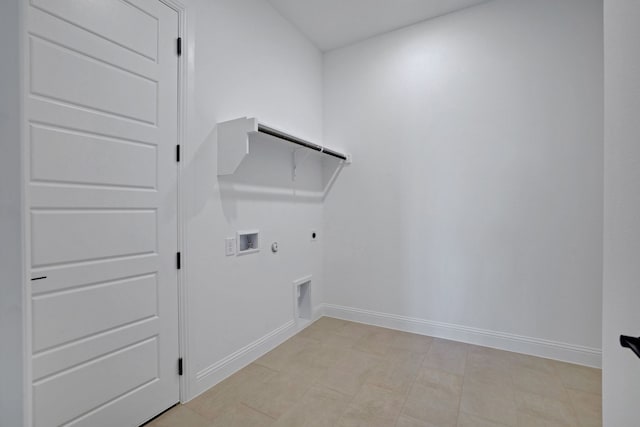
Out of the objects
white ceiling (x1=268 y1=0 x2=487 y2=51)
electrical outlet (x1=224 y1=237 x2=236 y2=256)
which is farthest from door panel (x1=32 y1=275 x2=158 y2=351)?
white ceiling (x1=268 y1=0 x2=487 y2=51)

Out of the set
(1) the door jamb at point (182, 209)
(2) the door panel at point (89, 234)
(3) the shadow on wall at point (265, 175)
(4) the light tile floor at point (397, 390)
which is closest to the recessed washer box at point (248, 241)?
(3) the shadow on wall at point (265, 175)

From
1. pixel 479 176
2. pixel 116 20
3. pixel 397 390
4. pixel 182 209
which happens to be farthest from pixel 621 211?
pixel 116 20

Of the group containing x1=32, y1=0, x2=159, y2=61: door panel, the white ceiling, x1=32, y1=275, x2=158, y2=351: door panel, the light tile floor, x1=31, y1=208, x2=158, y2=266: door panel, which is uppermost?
the white ceiling

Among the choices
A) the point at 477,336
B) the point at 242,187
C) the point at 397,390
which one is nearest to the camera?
the point at 397,390

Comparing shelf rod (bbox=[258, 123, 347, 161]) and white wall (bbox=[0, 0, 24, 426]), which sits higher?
shelf rod (bbox=[258, 123, 347, 161])

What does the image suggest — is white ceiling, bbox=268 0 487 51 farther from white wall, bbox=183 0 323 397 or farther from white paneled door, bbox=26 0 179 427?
white paneled door, bbox=26 0 179 427

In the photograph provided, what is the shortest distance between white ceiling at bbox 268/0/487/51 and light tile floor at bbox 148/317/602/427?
3.06 metres

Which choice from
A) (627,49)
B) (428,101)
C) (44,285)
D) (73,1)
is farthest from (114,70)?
(428,101)

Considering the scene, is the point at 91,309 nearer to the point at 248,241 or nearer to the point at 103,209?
the point at 103,209

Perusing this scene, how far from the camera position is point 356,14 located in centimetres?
276

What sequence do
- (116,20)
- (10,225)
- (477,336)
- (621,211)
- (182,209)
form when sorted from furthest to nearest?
(477,336) < (182,209) < (116,20) < (10,225) < (621,211)

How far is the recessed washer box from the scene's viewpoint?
2307 mm

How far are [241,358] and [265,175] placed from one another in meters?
1.50

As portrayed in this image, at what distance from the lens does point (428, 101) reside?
285 cm
